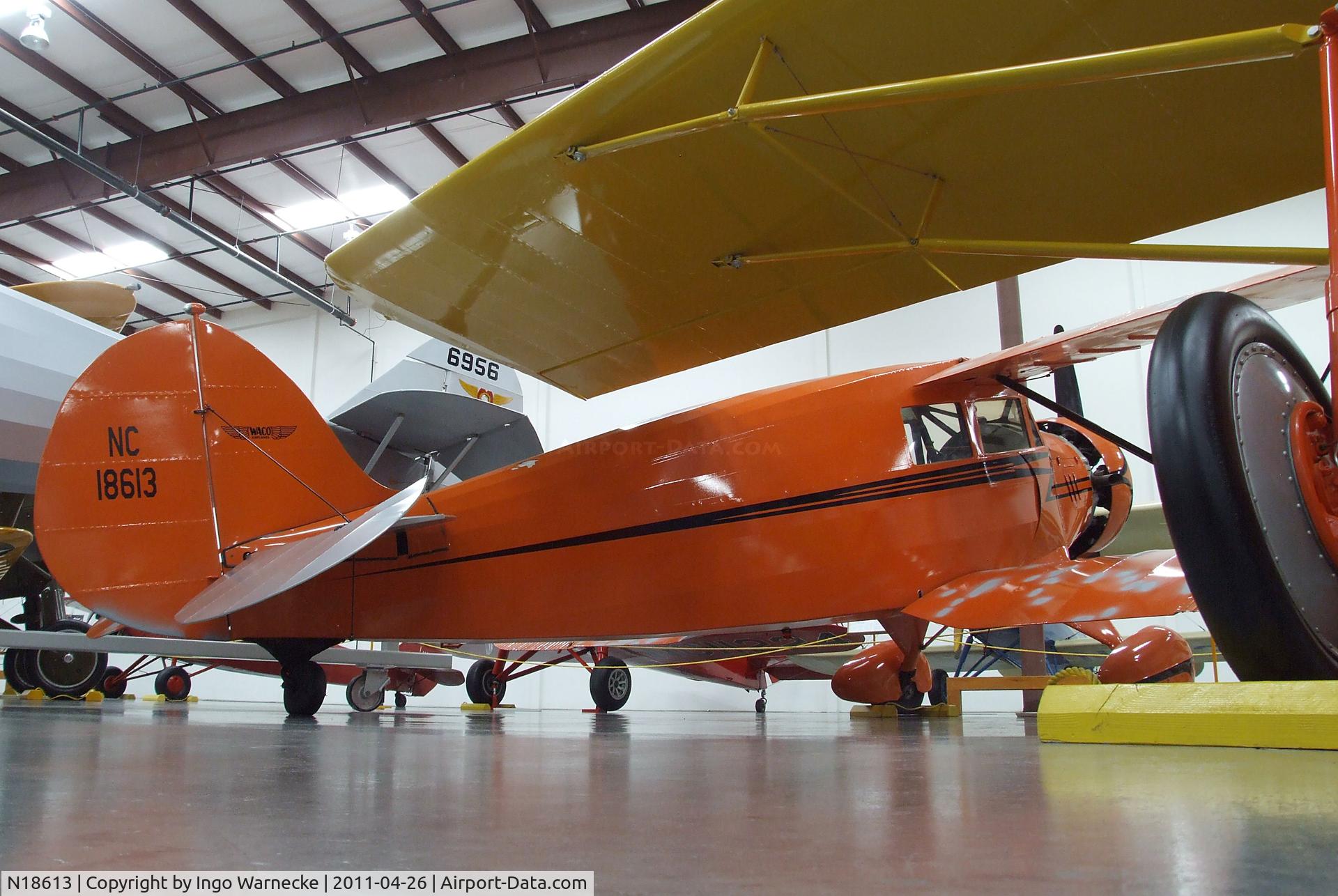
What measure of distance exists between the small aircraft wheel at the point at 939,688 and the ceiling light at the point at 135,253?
19.6 meters

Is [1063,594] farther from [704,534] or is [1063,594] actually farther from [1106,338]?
[704,534]

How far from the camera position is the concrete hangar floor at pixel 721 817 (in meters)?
0.93

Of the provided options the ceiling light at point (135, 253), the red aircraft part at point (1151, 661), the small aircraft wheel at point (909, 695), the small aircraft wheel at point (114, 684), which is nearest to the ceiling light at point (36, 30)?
the small aircraft wheel at point (114, 684)

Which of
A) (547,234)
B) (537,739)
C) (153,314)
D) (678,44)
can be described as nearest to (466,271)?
(547,234)

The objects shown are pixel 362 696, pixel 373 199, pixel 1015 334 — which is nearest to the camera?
pixel 1015 334

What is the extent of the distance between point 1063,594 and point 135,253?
71.4 ft

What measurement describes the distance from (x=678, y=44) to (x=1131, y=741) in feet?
9.34

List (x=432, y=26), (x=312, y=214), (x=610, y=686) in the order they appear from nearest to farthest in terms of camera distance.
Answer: (x=610, y=686)
(x=432, y=26)
(x=312, y=214)

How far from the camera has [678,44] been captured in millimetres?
3475

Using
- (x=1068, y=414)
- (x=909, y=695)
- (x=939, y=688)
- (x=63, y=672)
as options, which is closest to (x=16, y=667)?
(x=63, y=672)

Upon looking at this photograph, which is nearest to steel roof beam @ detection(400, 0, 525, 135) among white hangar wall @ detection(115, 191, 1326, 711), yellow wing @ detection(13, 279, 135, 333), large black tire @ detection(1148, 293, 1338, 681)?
yellow wing @ detection(13, 279, 135, 333)

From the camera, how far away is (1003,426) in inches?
224

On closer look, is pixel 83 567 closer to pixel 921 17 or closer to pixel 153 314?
pixel 921 17

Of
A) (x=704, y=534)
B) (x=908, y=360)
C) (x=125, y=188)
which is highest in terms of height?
(x=125, y=188)
